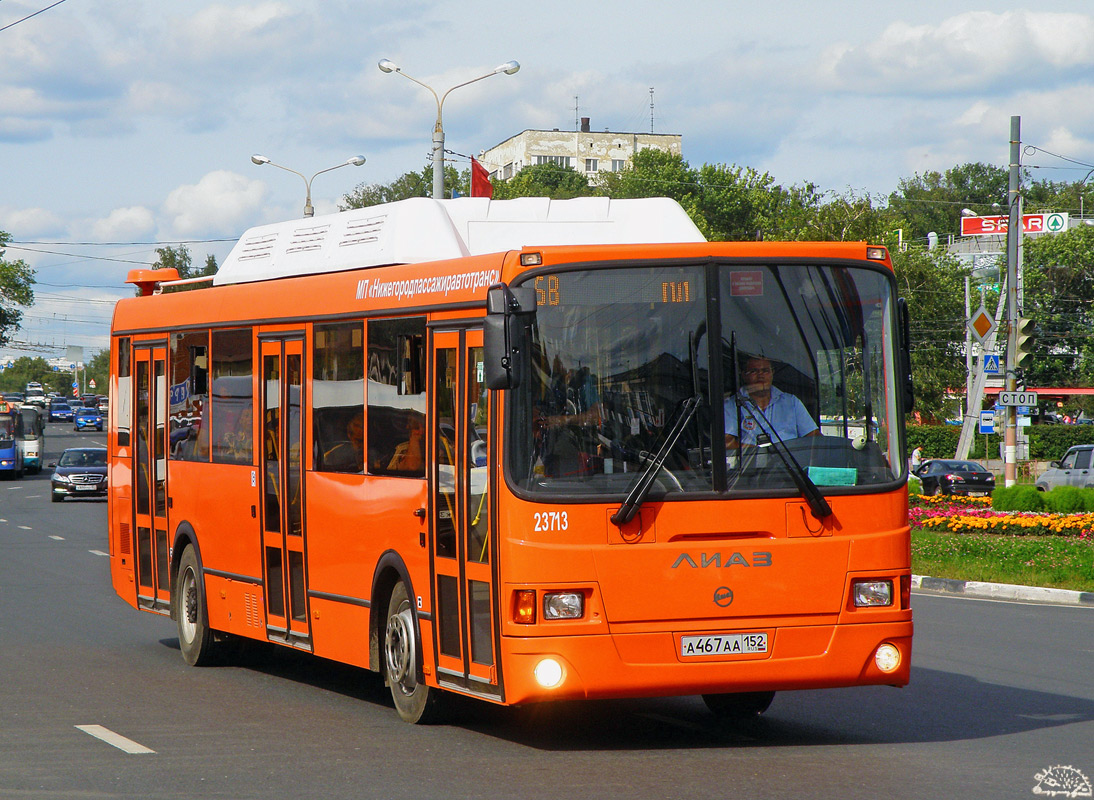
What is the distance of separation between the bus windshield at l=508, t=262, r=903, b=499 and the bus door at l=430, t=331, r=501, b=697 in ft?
1.51

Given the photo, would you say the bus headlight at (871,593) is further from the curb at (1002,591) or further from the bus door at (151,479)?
the curb at (1002,591)

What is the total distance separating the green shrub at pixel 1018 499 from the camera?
1072 inches

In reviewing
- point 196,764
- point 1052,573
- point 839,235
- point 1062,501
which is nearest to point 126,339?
→ point 196,764

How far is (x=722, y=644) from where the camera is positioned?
7.86 meters

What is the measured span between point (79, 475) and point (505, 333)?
125 feet

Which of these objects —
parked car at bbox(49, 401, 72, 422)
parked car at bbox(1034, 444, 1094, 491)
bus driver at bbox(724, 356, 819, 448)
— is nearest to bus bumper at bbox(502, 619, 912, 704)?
bus driver at bbox(724, 356, 819, 448)

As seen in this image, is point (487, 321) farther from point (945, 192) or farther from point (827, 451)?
point (945, 192)

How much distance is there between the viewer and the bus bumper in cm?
766

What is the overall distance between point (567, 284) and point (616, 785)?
8.17ft

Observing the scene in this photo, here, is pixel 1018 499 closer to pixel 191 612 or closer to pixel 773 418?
pixel 191 612

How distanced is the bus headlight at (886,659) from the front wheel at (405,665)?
2482mm

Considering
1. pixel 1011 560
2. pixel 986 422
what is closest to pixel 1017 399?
pixel 1011 560

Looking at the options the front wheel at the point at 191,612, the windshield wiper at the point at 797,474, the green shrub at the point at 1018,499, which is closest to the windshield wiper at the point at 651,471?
the windshield wiper at the point at 797,474

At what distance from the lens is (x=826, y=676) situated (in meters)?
7.96
